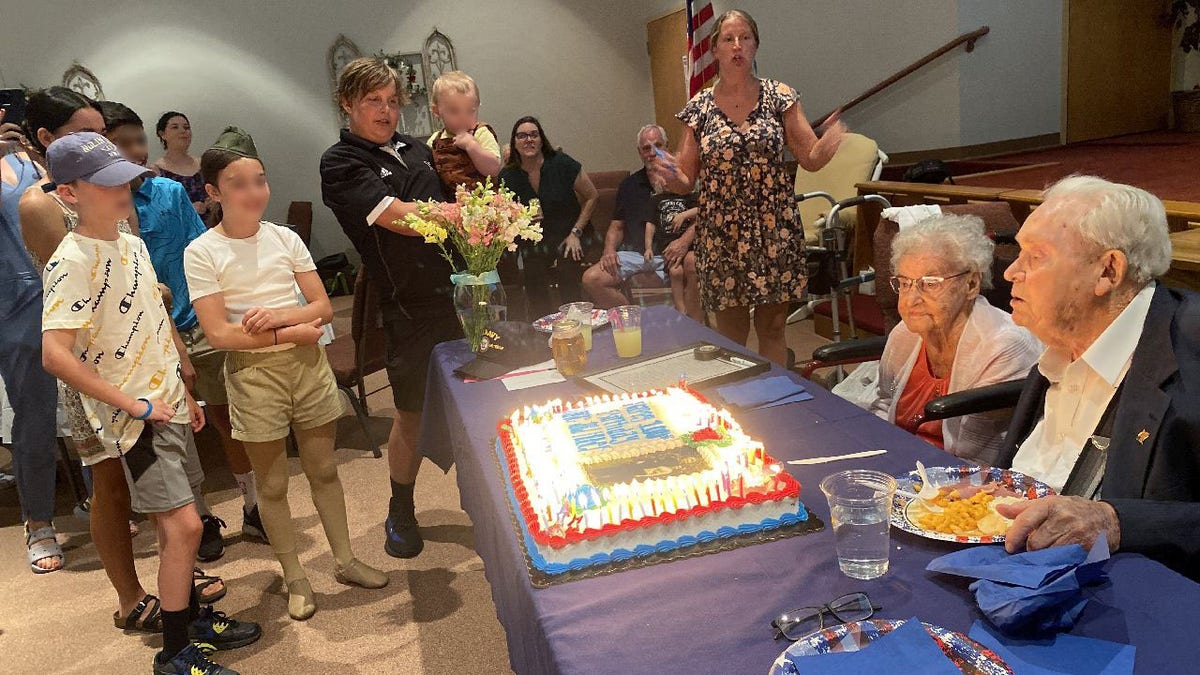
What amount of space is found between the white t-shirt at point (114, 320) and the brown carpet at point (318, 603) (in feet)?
2.83

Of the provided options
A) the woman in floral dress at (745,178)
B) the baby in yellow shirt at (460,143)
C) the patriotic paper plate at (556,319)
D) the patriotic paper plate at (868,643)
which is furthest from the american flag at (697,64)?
the patriotic paper plate at (868,643)

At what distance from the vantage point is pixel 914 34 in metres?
6.84

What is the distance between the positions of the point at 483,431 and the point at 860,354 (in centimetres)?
127

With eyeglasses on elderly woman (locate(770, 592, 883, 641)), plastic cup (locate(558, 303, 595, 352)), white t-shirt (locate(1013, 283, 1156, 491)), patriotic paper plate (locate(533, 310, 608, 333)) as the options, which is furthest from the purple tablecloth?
patriotic paper plate (locate(533, 310, 608, 333))

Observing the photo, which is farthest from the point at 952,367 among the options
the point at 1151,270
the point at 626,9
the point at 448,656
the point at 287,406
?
the point at 626,9

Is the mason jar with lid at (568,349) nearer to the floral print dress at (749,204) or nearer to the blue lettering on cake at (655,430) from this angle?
the blue lettering on cake at (655,430)

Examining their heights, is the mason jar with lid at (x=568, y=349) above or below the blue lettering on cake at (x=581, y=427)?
above

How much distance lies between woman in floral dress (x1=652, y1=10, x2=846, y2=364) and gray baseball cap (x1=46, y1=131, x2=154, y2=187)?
191cm

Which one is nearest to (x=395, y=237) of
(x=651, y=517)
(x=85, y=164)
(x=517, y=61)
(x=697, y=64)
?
(x=85, y=164)

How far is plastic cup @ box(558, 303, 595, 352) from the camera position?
8.45ft

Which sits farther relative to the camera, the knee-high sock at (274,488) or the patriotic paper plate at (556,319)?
the patriotic paper plate at (556,319)

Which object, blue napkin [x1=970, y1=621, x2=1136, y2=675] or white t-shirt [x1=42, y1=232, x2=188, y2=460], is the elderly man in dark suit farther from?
white t-shirt [x1=42, y1=232, x2=188, y2=460]

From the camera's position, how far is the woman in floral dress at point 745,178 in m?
3.25

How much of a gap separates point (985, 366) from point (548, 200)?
10.7 ft
